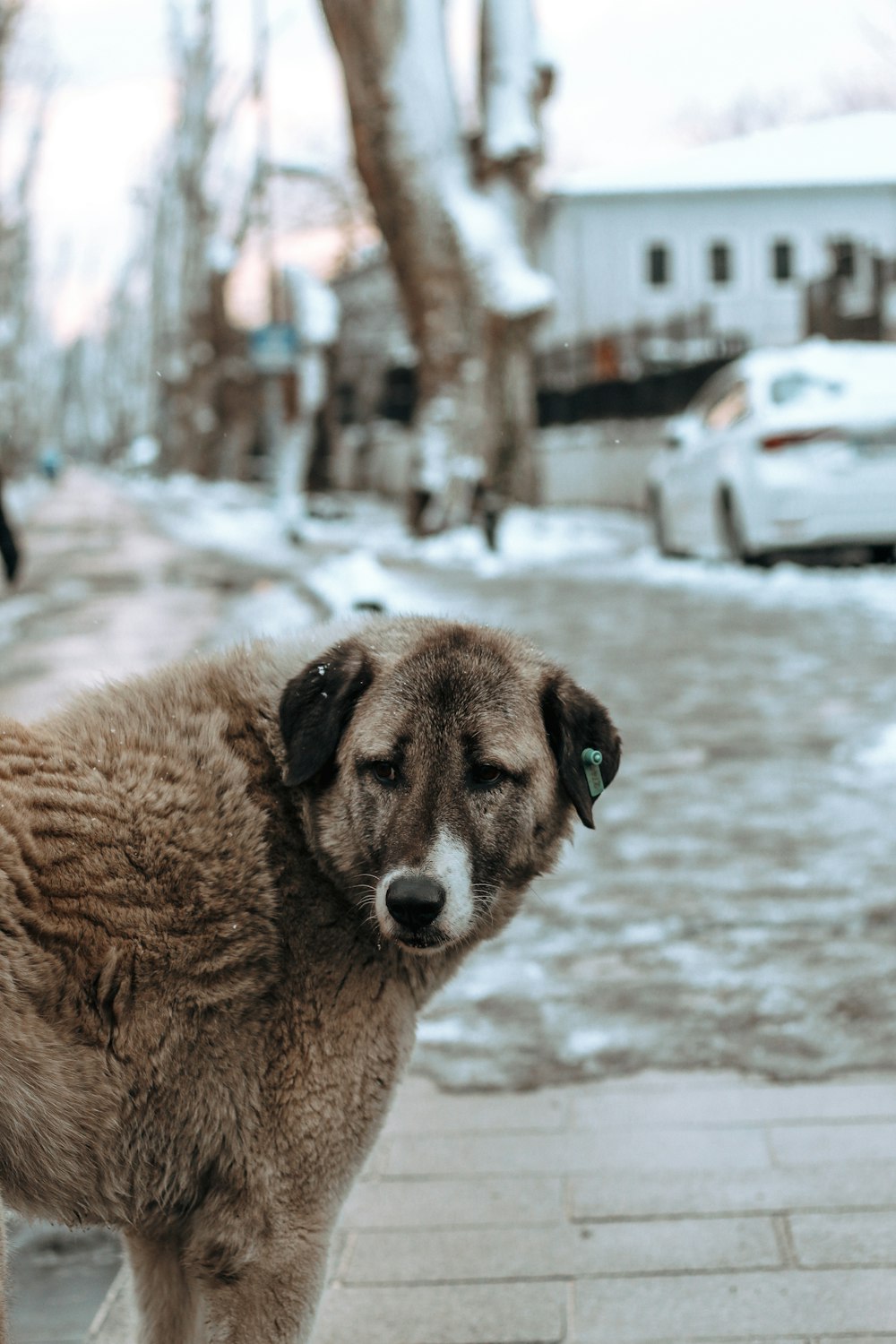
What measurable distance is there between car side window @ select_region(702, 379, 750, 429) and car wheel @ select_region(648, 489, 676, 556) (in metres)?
1.47

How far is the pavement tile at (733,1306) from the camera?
3.05 metres

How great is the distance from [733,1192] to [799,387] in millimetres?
12706

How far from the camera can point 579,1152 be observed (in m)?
3.89

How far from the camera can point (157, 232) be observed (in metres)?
85.4

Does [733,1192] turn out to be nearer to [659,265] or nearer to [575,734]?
[575,734]

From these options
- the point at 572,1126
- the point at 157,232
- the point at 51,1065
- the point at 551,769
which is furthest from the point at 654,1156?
the point at 157,232

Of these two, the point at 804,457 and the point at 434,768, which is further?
the point at 804,457

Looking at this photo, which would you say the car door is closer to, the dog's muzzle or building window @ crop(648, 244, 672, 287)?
the dog's muzzle

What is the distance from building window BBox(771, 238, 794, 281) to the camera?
4988 centimetres

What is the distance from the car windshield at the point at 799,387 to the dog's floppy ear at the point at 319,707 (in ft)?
41.8

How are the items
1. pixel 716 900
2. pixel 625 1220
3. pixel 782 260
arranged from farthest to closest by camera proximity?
pixel 782 260 → pixel 716 900 → pixel 625 1220

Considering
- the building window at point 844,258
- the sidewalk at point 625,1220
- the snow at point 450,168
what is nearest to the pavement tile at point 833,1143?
the sidewalk at point 625,1220

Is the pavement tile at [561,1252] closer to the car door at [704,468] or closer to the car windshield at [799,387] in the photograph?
the car windshield at [799,387]

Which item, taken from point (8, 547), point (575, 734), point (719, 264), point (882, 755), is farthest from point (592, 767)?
point (719, 264)
